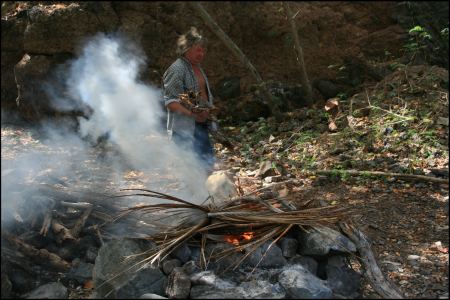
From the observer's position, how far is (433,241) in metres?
3.91

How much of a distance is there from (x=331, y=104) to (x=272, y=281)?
4.44 m

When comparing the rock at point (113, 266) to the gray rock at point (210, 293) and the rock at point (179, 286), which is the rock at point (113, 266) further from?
the gray rock at point (210, 293)

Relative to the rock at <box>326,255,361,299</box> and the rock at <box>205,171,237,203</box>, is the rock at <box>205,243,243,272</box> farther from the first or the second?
the rock at <box>205,171,237,203</box>

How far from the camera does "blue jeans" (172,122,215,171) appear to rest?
4.46 metres

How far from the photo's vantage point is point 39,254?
3.20 meters

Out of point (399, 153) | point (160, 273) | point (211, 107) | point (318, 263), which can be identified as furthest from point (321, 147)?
point (160, 273)

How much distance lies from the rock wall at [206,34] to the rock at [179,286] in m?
5.24

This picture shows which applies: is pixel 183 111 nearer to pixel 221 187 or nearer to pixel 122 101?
pixel 221 187

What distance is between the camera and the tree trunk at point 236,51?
20.8 feet

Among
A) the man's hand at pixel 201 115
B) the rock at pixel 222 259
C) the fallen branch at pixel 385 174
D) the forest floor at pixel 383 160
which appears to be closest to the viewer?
the rock at pixel 222 259

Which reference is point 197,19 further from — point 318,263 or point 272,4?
point 318,263

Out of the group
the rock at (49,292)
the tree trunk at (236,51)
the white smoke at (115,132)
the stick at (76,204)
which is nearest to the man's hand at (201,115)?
the white smoke at (115,132)

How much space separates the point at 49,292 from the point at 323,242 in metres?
1.79

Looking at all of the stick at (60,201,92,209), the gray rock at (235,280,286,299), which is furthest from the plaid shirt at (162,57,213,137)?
the gray rock at (235,280,286,299)
